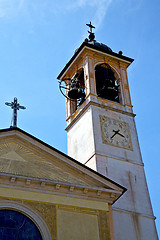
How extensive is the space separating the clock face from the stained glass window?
8.49m

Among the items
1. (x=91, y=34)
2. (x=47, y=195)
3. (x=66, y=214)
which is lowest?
(x=66, y=214)

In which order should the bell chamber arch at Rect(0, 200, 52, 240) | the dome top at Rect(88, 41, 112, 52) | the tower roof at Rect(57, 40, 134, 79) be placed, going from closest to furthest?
the bell chamber arch at Rect(0, 200, 52, 240)
the tower roof at Rect(57, 40, 134, 79)
the dome top at Rect(88, 41, 112, 52)

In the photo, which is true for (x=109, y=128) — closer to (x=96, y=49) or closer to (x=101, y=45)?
(x=96, y=49)

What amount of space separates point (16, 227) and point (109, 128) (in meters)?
9.82

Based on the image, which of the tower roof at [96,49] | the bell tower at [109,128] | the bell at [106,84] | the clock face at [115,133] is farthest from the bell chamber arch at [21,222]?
the tower roof at [96,49]

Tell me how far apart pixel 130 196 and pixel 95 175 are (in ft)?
15.8

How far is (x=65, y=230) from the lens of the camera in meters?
14.3

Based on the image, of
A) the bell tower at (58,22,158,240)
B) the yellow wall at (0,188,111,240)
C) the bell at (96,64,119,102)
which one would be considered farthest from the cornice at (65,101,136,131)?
the yellow wall at (0,188,111,240)

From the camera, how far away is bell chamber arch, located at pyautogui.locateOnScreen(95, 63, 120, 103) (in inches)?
961

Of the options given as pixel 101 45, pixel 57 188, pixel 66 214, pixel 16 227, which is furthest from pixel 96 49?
pixel 16 227

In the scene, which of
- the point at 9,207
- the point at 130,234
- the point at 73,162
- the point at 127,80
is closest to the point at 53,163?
the point at 73,162

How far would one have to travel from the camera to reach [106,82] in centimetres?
2461

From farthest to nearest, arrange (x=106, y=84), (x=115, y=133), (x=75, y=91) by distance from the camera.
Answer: (x=106, y=84)
(x=75, y=91)
(x=115, y=133)

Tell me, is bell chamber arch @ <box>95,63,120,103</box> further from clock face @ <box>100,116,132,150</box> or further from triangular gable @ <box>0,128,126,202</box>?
triangular gable @ <box>0,128,126,202</box>
